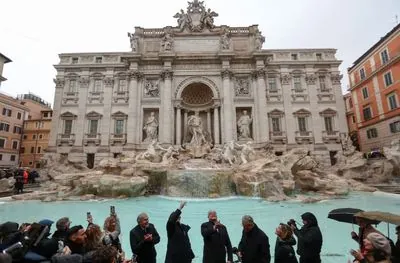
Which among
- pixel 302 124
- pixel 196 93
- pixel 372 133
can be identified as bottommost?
pixel 372 133

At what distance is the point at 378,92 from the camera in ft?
78.4

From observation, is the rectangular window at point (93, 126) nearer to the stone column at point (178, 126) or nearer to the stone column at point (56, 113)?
the stone column at point (56, 113)

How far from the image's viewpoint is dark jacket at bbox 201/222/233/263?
3090 mm

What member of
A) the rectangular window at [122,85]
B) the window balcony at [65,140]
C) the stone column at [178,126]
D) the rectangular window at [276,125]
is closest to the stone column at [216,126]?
the stone column at [178,126]

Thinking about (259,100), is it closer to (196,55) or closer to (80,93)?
(196,55)

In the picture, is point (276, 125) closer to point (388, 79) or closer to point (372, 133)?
point (372, 133)

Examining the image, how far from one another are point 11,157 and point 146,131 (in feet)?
74.6

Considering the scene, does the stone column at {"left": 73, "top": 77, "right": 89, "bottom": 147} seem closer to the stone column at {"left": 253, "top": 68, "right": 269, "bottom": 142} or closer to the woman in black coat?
the stone column at {"left": 253, "top": 68, "right": 269, "bottom": 142}

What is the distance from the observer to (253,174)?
43.0 feet

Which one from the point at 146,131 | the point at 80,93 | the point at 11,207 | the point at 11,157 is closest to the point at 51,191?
the point at 11,207

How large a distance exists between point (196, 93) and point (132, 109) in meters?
7.25

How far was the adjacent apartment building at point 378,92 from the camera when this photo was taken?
21.7m

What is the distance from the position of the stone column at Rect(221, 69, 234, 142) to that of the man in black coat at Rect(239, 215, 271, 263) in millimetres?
18883

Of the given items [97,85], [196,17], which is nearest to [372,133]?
[196,17]
